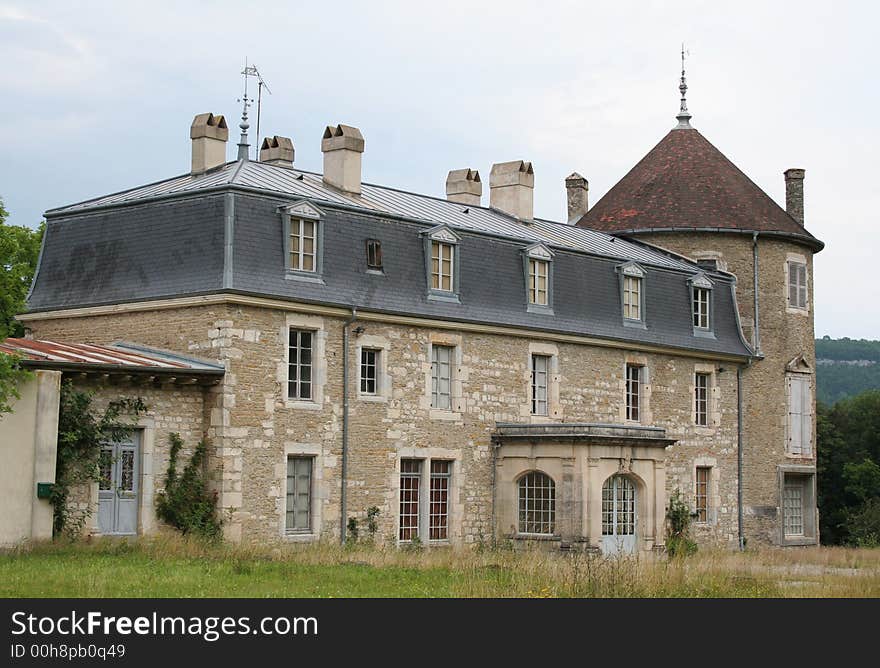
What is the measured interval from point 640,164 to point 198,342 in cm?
2056

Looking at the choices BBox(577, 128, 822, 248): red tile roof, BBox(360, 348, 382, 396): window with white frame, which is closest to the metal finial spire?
BBox(577, 128, 822, 248): red tile roof

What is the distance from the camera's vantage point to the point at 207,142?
103ft

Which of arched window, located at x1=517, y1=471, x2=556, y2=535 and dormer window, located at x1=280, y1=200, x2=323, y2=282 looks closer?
dormer window, located at x1=280, y1=200, x2=323, y2=282

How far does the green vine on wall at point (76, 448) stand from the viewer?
24.0 m

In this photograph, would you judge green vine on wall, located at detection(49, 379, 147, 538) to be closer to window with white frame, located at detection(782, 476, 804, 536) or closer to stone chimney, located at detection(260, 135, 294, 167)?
stone chimney, located at detection(260, 135, 294, 167)

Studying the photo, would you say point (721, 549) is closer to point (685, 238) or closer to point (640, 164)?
point (685, 238)

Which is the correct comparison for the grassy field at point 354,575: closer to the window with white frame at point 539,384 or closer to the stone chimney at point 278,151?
the window with white frame at point 539,384

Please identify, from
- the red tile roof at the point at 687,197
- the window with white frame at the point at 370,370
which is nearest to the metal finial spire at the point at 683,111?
the red tile roof at the point at 687,197

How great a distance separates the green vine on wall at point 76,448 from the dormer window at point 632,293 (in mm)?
14368

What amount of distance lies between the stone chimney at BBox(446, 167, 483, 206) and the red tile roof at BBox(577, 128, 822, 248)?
17.7 feet

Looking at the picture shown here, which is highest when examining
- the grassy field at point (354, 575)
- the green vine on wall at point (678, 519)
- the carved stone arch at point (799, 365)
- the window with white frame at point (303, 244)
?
the window with white frame at point (303, 244)

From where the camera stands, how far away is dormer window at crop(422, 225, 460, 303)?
99.1ft

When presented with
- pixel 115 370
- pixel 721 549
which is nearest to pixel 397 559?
pixel 115 370

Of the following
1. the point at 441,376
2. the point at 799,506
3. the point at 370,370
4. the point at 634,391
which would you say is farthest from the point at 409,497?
the point at 799,506
